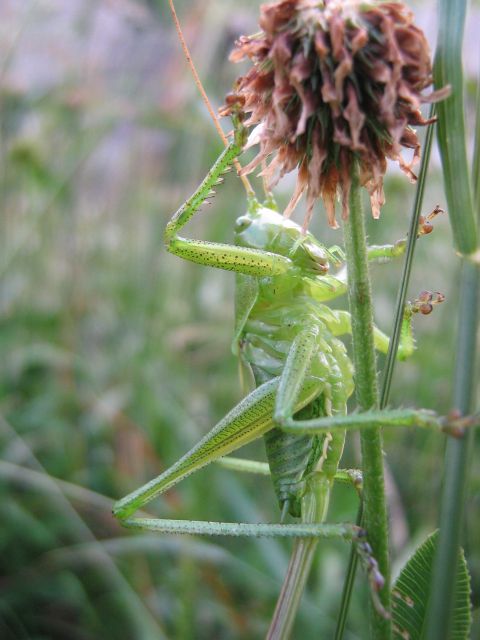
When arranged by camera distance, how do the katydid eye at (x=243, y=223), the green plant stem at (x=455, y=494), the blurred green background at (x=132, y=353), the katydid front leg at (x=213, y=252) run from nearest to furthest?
the green plant stem at (x=455, y=494), the katydid front leg at (x=213, y=252), the katydid eye at (x=243, y=223), the blurred green background at (x=132, y=353)

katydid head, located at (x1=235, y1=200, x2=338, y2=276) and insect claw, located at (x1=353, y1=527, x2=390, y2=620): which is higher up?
katydid head, located at (x1=235, y1=200, x2=338, y2=276)

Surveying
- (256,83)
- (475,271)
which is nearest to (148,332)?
(256,83)

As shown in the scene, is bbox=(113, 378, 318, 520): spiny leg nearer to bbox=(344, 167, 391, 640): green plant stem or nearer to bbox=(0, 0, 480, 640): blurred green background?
bbox=(344, 167, 391, 640): green plant stem

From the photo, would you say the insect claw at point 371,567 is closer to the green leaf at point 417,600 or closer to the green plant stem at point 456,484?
the green leaf at point 417,600

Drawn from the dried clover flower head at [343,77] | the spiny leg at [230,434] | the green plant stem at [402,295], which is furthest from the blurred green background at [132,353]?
the dried clover flower head at [343,77]

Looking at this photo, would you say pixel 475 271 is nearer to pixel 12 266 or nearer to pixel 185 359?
pixel 185 359

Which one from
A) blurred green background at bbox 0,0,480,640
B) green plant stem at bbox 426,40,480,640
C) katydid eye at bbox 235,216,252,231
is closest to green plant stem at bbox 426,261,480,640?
green plant stem at bbox 426,40,480,640
